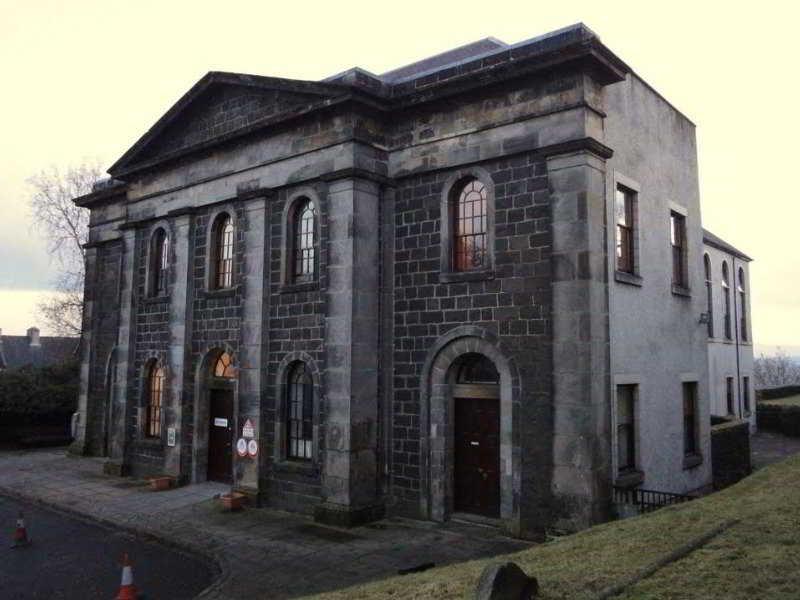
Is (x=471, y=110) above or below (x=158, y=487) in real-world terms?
above

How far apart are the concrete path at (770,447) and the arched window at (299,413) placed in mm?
15041

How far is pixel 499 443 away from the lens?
13.1 metres

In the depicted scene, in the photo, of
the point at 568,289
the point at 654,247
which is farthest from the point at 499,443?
the point at 654,247

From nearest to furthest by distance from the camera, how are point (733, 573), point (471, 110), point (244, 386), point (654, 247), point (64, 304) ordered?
point (733, 573)
point (471, 110)
point (654, 247)
point (244, 386)
point (64, 304)

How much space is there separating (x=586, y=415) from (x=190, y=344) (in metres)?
11.1

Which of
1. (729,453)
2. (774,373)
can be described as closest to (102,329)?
(729,453)

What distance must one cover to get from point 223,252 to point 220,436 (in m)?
4.93

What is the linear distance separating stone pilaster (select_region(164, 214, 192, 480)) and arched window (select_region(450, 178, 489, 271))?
8.16 m

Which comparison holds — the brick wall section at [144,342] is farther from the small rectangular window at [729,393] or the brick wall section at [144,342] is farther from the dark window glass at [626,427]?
the small rectangular window at [729,393]

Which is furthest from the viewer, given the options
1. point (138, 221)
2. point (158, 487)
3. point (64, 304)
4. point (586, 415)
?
point (64, 304)

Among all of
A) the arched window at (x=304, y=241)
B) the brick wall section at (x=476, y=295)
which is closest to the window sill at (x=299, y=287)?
the arched window at (x=304, y=241)

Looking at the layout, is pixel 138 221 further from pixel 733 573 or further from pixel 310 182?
pixel 733 573

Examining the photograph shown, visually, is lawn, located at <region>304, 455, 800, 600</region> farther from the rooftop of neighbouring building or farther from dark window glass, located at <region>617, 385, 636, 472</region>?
the rooftop of neighbouring building

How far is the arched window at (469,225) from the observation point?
13.7 meters
